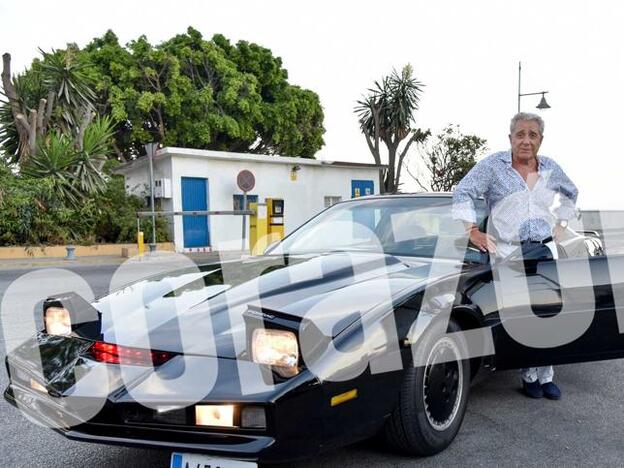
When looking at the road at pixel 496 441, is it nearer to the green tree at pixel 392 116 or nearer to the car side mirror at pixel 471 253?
the car side mirror at pixel 471 253

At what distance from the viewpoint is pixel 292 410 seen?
1.86 metres

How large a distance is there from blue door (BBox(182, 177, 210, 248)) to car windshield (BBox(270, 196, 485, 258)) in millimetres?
14516

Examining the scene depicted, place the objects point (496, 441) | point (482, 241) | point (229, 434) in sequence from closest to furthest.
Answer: point (229, 434) → point (496, 441) → point (482, 241)

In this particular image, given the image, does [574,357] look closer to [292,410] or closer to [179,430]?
[292,410]

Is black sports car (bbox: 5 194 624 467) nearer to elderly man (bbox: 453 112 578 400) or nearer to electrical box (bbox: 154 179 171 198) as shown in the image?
elderly man (bbox: 453 112 578 400)

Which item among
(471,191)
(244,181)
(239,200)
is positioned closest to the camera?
(471,191)

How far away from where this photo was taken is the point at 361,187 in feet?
76.4

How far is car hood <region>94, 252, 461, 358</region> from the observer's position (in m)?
2.10

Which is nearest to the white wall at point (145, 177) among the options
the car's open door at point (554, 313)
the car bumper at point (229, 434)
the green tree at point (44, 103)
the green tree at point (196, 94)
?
the green tree at point (44, 103)

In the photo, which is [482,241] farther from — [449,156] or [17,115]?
[449,156]

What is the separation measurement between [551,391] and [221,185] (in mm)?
16190

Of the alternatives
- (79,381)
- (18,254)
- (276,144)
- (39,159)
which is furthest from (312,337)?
(276,144)

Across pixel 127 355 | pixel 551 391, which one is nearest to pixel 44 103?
pixel 127 355

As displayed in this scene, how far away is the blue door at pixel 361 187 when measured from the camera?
75.5ft
